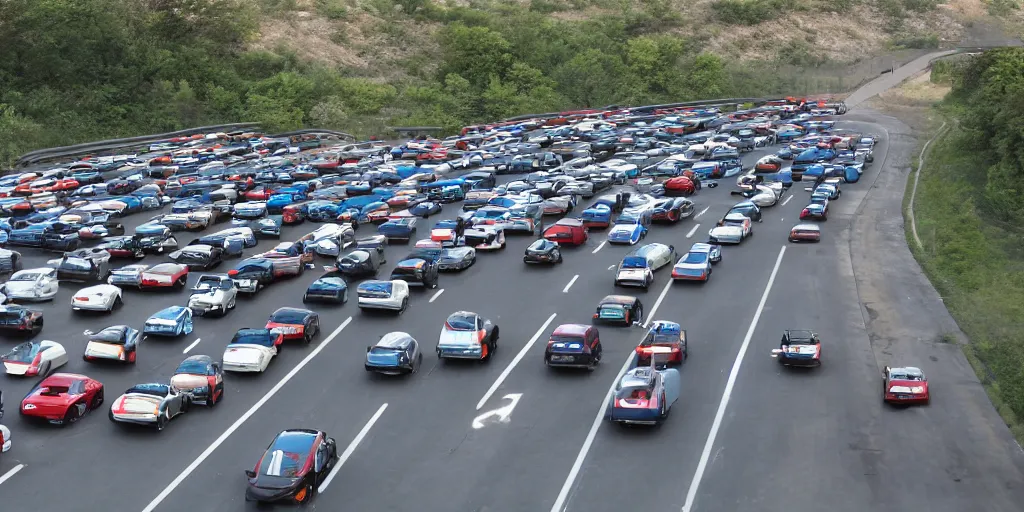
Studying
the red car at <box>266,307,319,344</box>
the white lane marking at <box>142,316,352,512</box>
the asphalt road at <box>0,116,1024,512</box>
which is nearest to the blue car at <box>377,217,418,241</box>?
the asphalt road at <box>0,116,1024,512</box>

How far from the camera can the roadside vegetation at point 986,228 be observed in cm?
4028

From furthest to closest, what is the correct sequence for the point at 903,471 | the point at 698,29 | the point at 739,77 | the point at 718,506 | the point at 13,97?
1. the point at 698,29
2. the point at 739,77
3. the point at 13,97
4. the point at 903,471
5. the point at 718,506

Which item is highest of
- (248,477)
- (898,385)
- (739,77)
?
(248,477)

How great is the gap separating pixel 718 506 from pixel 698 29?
429ft

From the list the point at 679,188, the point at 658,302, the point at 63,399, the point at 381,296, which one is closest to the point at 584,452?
the point at 381,296

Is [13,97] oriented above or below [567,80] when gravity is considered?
above

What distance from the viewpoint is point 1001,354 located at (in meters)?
40.1

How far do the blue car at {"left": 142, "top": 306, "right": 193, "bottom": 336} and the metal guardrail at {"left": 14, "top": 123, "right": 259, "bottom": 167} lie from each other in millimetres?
47863

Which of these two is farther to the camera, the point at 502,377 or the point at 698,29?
the point at 698,29

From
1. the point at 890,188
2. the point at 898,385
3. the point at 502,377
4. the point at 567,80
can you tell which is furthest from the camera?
the point at 567,80

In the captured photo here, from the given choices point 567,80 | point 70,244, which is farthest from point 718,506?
point 567,80

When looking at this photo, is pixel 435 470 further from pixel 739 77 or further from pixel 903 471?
pixel 739 77

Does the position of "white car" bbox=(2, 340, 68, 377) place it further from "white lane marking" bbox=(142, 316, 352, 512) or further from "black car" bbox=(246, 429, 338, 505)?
"black car" bbox=(246, 429, 338, 505)

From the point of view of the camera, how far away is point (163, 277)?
4838 cm
